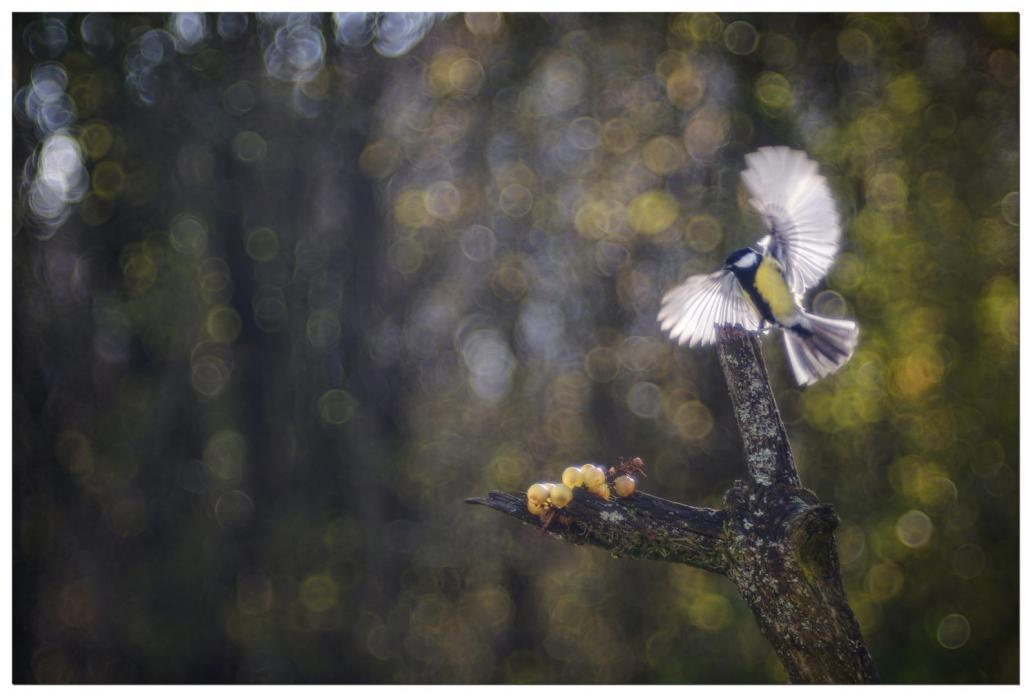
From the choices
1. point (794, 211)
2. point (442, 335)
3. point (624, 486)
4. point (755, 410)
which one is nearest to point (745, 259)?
point (794, 211)

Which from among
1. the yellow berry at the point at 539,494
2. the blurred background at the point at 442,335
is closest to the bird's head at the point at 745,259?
the yellow berry at the point at 539,494

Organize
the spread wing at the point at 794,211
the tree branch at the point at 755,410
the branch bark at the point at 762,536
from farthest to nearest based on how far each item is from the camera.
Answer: the spread wing at the point at 794,211
the tree branch at the point at 755,410
the branch bark at the point at 762,536

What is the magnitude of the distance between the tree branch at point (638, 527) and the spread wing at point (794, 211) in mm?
527

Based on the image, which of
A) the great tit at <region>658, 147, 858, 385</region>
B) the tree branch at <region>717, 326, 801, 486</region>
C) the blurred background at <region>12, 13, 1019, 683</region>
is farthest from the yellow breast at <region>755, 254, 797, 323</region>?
the blurred background at <region>12, 13, 1019, 683</region>

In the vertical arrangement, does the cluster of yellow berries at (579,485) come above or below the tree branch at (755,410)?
below

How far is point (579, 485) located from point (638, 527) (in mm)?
98

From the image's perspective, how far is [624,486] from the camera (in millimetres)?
1097

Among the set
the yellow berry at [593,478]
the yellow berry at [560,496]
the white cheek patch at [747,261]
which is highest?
the white cheek patch at [747,261]

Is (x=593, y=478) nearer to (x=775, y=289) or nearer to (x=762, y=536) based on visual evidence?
(x=762, y=536)

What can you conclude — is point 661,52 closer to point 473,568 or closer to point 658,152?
point 658,152

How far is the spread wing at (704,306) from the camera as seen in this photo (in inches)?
54.8

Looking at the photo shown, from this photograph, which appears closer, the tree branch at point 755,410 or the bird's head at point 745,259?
the tree branch at point 755,410

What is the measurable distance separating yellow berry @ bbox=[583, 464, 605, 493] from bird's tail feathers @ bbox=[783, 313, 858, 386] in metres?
0.48

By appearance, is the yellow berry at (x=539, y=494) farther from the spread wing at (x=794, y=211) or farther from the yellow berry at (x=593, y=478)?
the spread wing at (x=794, y=211)
